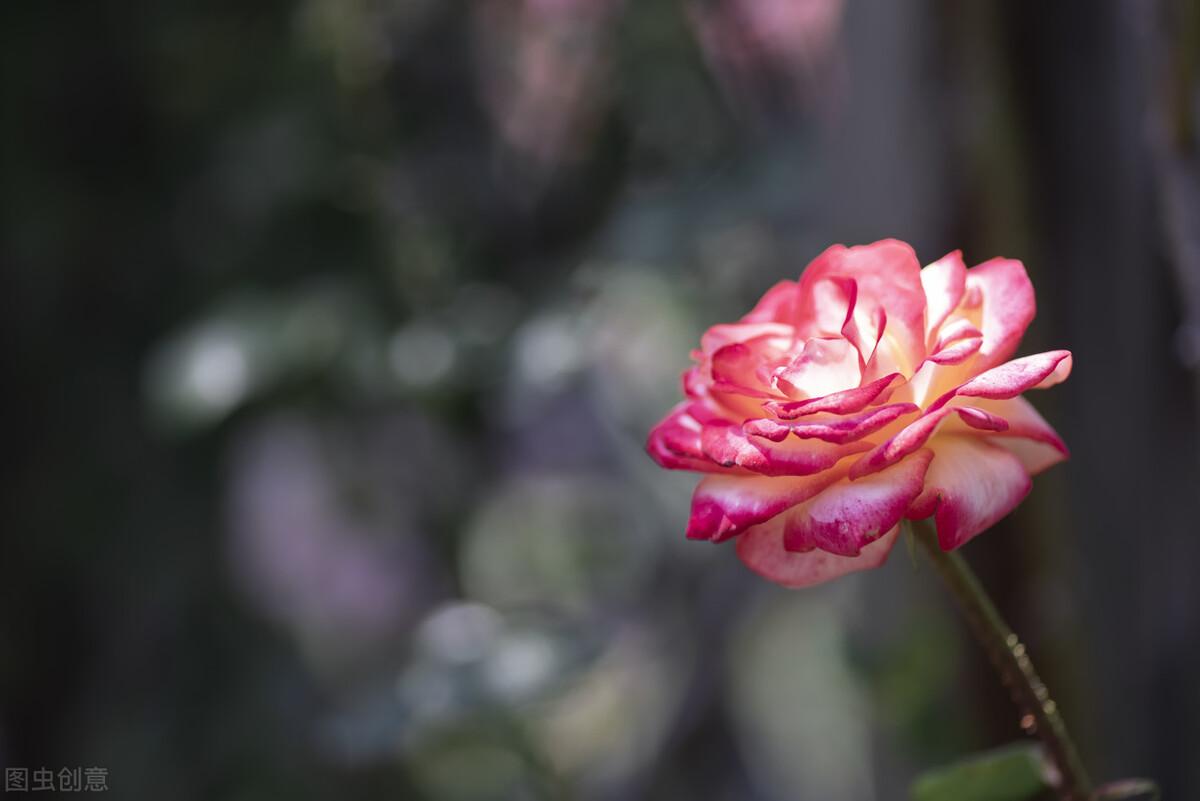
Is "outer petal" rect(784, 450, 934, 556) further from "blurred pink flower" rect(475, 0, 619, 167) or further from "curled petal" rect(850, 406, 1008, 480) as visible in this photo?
"blurred pink flower" rect(475, 0, 619, 167)

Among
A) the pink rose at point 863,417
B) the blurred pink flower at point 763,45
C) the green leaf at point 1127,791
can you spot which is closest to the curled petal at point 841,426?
the pink rose at point 863,417

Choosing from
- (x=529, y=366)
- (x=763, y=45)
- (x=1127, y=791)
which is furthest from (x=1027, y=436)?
(x=763, y=45)

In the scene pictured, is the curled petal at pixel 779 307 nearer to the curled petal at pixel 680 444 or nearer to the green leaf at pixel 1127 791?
the curled petal at pixel 680 444

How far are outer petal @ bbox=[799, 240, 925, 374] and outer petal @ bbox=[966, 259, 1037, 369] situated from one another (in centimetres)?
2

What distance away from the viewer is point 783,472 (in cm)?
25

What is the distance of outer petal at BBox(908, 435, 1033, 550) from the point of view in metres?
0.25

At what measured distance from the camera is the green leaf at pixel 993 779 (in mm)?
325

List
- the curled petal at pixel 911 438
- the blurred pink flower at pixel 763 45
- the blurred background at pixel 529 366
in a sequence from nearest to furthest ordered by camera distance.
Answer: the curled petal at pixel 911 438
the blurred background at pixel 529 366
the blurred pink flower at pixel 763 45

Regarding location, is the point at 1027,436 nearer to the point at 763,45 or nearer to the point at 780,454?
the point at 780,454

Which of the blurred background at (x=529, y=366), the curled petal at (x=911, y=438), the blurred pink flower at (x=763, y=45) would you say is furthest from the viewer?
the blurred pink flower at (x=763, y=45)

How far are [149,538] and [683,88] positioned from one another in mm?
833

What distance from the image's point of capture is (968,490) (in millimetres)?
251

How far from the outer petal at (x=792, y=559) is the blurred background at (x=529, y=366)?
20cm

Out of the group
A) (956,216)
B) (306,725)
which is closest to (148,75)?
(306,725)
